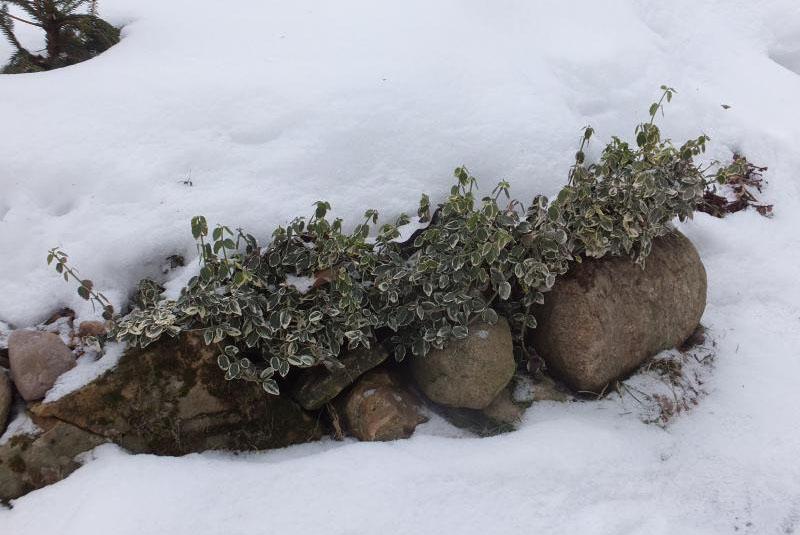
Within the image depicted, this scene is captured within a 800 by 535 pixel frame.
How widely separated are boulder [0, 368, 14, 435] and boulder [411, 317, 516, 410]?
148cm

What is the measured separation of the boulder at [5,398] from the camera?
1.99 m

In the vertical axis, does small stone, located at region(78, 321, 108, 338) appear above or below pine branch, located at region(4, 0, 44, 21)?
below

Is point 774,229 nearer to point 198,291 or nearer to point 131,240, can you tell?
point 198,291

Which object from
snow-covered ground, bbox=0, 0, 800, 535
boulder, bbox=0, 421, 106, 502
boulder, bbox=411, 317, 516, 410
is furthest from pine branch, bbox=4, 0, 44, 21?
boulder, bbox=411, 317, 516, 410

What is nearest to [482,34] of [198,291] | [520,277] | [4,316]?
[520,277]

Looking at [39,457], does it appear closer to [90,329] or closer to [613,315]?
[90,329]

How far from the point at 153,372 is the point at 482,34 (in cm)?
239

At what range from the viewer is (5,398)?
2.00 metres

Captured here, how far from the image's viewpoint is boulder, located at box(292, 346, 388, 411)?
219 centimetres

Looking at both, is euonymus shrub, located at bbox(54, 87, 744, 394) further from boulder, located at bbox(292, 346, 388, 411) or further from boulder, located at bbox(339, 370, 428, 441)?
boulder, located at bbox(339, 370, 428, 441)

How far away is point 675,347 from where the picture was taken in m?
2.57

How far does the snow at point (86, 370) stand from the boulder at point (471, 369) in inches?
45.3

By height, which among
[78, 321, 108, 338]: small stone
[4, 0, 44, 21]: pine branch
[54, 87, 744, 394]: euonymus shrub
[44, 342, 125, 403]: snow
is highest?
[4, 0, 44, 21]: pine branch

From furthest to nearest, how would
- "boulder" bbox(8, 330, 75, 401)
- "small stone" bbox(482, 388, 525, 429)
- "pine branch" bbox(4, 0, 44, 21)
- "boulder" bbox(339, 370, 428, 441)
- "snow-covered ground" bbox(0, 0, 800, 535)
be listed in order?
1. "pine branch" bbox(4, 0, 44, 21)
2. "small stone" bbox(482, 388, 525, 429)
3. "boulder" bbox(339, 370, 428, 441)
4. "boulder" bbox(8, 330, 75, 401)
5. "snow-covered ground" bbox(0, 0, 800, 535)
